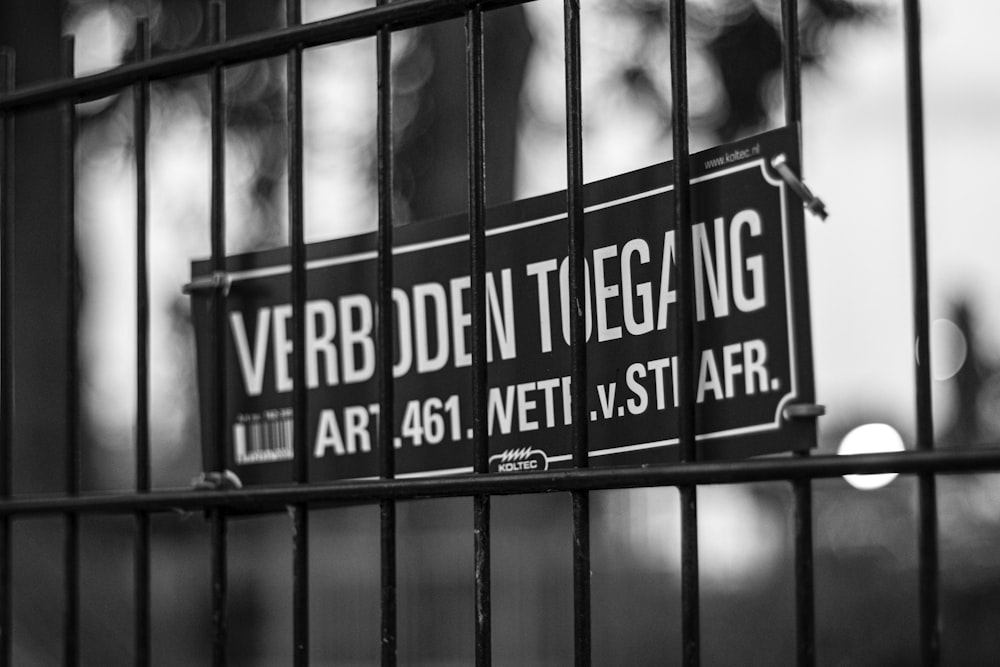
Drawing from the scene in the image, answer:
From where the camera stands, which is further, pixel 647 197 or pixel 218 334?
pixel 218 334

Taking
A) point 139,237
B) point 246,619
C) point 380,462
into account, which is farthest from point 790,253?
point 246,619

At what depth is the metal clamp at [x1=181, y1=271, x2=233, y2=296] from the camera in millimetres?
2375

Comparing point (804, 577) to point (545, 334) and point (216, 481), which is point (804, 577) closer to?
point (545, 334)

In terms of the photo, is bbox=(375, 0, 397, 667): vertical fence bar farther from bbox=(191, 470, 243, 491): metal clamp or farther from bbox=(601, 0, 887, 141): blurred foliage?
bbox=(601, 0, 887, 141): blurred foliage

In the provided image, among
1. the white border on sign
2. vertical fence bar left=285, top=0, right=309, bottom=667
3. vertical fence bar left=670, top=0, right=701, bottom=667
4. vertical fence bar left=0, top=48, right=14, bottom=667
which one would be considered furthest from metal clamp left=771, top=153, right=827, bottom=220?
vertical fence bar left=0, top=48, right=14, bottom=667

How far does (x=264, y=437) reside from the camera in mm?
2381

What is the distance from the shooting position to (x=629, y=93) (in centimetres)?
723

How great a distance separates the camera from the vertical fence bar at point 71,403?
2.50 metres

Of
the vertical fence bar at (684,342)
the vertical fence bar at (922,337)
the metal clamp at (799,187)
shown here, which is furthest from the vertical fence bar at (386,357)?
the vertical fence bar at (922,337)

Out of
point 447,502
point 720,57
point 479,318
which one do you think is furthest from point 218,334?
point 447,502

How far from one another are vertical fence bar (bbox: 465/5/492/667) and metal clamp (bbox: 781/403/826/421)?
1.55 feet

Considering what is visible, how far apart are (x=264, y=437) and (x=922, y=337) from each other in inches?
48.6

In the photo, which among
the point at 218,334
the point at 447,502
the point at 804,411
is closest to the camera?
the point at 804,411

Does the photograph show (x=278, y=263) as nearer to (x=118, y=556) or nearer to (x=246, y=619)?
(x=118, y=556)
